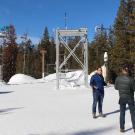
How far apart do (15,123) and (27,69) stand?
80.0 m

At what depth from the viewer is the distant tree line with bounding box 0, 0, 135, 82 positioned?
177 ft

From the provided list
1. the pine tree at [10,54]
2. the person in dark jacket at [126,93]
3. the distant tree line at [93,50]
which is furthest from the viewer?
the pine tree at [10,54]

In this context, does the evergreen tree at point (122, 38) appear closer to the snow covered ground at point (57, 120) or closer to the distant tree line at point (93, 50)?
the distant tree line at point (93, 50)

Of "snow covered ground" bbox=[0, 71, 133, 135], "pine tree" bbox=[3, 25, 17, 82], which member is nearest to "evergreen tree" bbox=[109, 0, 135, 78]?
"pine tree" bbox=[3, 25, 17, 82]

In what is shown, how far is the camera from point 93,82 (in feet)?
48.8

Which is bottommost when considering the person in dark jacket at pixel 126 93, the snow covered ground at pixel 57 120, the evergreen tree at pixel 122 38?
the snow covered ground at pixel 57 120

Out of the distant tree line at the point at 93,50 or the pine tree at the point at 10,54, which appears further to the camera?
the pine tree at the point at 10,54

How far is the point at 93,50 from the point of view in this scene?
3413 inches

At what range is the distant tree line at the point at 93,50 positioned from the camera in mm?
53875

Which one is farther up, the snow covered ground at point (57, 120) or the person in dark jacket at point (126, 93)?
the person in dark jacket at point (126, 93)

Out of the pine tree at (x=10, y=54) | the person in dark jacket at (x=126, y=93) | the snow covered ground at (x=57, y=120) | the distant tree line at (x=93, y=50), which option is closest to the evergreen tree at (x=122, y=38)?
the distant tree line at (x=93, y=50)

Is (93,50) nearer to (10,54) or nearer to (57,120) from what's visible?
(10,54)

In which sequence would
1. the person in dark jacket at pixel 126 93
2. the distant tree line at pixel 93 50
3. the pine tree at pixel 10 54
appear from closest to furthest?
the person in dark jacket at pixel 126 93 < the distant tree line at pixel 93 50 < the pine tree at pixel 10 54

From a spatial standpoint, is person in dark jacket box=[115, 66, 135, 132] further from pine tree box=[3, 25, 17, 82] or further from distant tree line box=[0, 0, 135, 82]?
pine tree box=[3, 25, 17, 82]
